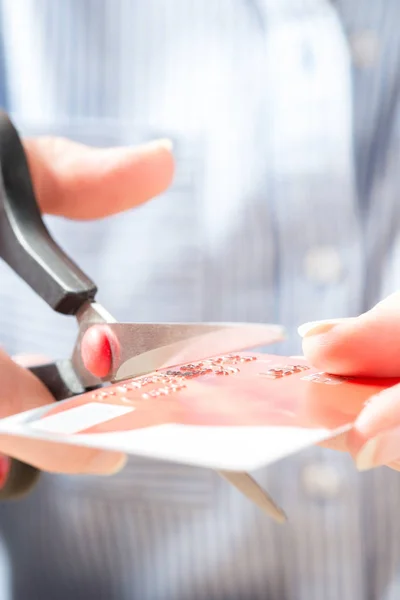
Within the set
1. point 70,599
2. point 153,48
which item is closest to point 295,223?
point 153,48

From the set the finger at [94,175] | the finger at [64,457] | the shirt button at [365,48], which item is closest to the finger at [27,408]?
the finger at [64,457]

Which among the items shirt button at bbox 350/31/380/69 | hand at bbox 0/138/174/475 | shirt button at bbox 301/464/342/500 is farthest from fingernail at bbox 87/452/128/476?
shirt button at bbox 350/31/380/69

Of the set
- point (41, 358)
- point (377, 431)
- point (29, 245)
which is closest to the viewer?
point (377, 431)

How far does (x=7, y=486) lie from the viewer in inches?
14.9

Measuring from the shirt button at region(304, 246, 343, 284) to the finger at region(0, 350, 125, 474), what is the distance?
0.58 feet

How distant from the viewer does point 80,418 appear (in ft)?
0.68

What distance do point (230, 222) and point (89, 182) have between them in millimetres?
94

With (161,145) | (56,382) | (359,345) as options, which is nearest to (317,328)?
(359,345)

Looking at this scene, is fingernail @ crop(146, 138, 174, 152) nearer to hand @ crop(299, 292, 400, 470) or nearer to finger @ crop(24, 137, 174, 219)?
finger @ crop(24, 137, 174, 219)

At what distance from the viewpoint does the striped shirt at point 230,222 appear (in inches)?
16.9

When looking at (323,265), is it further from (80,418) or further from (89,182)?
(80,418)

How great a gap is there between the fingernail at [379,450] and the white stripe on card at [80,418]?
73 mm

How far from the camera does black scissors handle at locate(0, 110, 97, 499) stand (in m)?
0.29

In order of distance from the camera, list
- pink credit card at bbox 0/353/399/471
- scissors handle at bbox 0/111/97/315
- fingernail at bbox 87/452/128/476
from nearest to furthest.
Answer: pink credit card at bbox 0/353/399/471
scissors handle at bbox 0/111/97/315
fingernail at bbox 87/452/128/476
